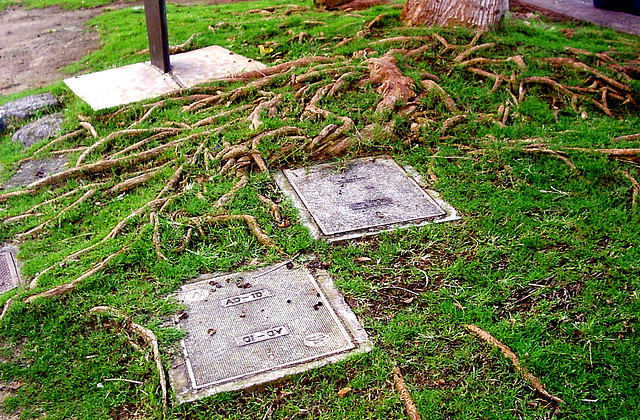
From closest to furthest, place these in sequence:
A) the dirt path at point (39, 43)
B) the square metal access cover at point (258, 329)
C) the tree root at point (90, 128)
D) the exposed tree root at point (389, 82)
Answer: the square metal access cover at point (258, 329), the exposed tree root at point (389, 82), the tree root at point (90, 128), the dirt path at point (39, 43)

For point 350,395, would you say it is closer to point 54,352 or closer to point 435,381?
point 435,381

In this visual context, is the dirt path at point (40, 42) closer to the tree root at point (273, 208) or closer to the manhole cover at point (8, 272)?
the manhole cover at point (8, 272)

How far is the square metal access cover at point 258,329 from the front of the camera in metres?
3.43

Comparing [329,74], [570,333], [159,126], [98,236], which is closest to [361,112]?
[329,74]

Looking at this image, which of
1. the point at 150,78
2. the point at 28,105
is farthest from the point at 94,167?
the point at 28,105

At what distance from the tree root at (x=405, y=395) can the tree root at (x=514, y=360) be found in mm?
552

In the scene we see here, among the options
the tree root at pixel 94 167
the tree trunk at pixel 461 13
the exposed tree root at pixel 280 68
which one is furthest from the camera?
the tree trunk at pixel 461 13

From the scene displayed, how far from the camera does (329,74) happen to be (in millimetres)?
6840

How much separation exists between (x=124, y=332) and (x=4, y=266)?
148 cm

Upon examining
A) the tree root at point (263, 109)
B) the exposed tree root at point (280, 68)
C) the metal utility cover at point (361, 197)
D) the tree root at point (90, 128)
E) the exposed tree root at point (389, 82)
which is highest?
the exposed tree root at point (389, 82)

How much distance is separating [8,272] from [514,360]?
3.51m

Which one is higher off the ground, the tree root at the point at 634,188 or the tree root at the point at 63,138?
the tree root at the point at 634,188

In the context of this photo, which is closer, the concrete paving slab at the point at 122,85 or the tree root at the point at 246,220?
the tree root at the point at 246,220

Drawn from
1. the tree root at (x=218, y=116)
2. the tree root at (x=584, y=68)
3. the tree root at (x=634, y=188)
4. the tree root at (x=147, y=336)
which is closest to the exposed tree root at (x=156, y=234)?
the tree root at (x=147, y=336)
